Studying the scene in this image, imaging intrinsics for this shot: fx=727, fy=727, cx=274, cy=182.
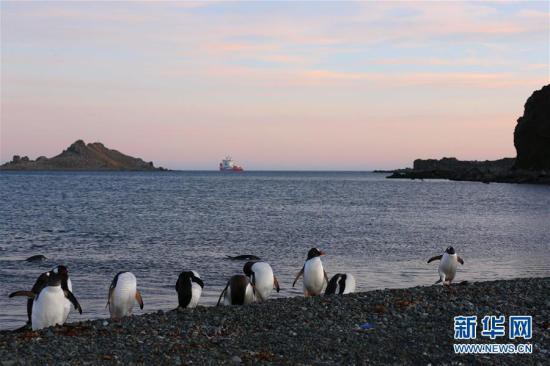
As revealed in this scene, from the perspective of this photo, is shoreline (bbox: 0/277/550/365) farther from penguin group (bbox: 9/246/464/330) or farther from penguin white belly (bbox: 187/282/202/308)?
penguin white belly (bbox: 187/282/202/308)

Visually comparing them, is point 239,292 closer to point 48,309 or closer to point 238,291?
point 238,291

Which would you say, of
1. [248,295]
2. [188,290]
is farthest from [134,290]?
[248,295]

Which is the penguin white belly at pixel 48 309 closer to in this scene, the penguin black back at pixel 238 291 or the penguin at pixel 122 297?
the penguin at pixel 122 297

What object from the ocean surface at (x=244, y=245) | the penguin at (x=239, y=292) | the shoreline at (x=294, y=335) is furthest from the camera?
the ocean surface at (x=244, y=245)

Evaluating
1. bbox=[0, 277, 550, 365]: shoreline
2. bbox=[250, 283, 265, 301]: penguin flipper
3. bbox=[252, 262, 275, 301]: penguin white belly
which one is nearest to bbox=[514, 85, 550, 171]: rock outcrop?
bbox=[252, 262, 275, 301]: penguin white belly

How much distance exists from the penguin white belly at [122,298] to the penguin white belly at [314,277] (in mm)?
4555

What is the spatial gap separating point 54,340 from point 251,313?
3516 millimetres

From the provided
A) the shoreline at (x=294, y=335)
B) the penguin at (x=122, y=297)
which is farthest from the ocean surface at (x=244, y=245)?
the shoreline at (x=294, y=335)

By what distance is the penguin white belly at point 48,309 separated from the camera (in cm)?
1327

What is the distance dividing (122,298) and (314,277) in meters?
4.95

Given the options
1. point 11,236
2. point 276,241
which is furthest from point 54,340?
point 11,236

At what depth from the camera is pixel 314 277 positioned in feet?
58.9

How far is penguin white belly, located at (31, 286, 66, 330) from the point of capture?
1327cm

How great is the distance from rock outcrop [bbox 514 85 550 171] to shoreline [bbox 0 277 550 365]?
4993 inches
